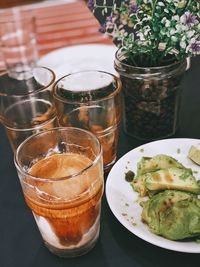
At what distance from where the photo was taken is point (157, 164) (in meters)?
0.82

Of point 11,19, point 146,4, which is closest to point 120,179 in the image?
point 146,4

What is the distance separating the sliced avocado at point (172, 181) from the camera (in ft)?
2.42

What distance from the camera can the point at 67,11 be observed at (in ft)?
6.40

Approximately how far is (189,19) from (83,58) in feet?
1.96

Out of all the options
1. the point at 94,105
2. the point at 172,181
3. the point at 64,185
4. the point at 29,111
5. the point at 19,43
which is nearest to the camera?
the point at 64,185

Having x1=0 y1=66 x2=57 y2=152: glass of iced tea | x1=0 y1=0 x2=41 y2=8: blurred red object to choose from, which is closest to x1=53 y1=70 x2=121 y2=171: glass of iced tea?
x1=0 y1=66 x2=57 y2=152: glass of iced tea

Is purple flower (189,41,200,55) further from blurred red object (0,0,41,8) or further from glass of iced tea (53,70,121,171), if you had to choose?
blurred red object (0,0,41,8)

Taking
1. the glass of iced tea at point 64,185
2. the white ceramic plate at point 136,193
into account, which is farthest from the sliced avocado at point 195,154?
the glass of iced tea at point 64,185

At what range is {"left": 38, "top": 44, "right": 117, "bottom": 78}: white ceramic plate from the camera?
1.31 m

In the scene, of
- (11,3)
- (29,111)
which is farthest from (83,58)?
(11,3)

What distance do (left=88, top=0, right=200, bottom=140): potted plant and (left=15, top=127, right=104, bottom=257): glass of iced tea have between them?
0.25 meters

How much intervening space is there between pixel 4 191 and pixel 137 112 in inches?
14.0

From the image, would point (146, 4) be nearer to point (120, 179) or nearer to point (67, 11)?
point (120, 179)

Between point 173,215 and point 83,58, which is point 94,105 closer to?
point 173,215
